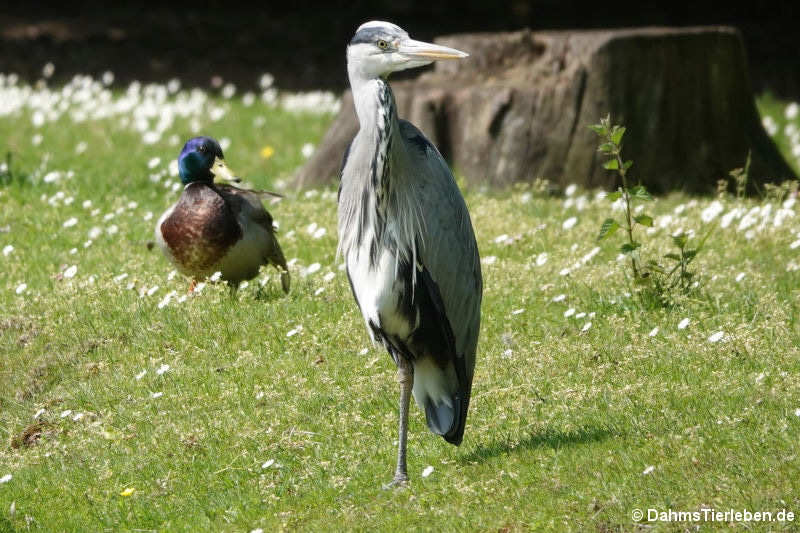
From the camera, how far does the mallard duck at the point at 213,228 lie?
6207 mm

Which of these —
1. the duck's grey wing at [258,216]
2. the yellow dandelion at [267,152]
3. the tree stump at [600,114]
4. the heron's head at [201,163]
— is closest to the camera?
the duck's grey wing at [258,216]

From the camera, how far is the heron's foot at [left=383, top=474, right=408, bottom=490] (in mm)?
4473

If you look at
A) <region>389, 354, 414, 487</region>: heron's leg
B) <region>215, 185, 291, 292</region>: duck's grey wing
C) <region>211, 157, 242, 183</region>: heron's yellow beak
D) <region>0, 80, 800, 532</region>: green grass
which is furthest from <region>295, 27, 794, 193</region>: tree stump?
<region>389, 354, 414, 487</region>: heron's leg

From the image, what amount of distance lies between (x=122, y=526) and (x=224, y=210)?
7.18ft

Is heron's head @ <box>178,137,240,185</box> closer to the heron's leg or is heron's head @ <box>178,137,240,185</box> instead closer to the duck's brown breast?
the duck's brown breast

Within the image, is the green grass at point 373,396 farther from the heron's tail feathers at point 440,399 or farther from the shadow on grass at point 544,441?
the heron's tail feathers at point 440,399

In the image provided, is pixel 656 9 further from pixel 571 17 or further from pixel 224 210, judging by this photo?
pixel 224 210

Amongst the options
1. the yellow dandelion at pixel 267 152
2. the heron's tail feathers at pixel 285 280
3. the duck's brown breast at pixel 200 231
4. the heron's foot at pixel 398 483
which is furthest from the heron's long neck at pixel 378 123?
the yellow dandelion at pixel 267 152

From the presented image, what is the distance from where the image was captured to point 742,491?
402 cm

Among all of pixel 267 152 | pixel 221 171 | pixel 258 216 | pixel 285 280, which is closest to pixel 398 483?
pixel 285 280

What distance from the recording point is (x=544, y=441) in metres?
4.68

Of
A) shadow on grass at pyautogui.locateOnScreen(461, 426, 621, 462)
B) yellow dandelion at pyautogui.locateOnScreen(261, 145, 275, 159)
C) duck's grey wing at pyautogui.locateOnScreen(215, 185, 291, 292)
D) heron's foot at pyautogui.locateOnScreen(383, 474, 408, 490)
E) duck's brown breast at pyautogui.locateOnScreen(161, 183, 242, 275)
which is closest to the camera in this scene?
heron's foot at pyautogui.locateOnScreen(383, 474, 408, 490)

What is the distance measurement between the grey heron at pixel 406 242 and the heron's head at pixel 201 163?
1.97 metres

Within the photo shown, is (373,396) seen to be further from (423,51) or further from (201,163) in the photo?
(201,163)
